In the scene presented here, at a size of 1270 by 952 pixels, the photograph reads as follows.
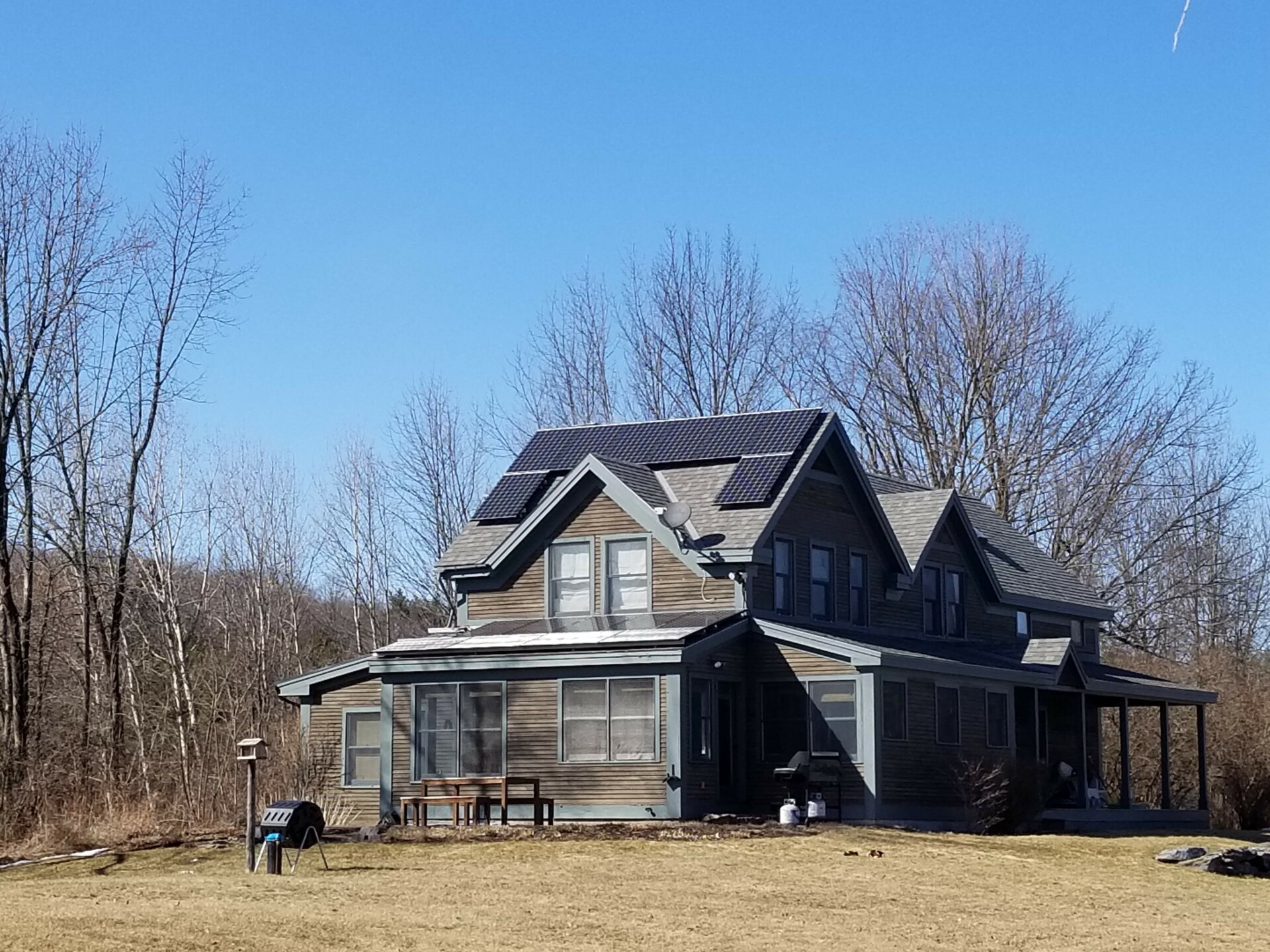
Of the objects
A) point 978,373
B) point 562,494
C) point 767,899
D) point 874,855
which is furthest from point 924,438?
point 767,899

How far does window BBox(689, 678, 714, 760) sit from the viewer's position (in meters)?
30.2

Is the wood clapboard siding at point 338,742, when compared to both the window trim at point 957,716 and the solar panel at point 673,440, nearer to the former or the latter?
the solar panel at point 673,440

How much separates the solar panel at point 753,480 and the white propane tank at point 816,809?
561cm

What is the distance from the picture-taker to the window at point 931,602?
38.1 m

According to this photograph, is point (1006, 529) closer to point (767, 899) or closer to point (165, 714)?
point (165, 714)

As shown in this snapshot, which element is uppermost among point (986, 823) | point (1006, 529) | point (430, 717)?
point (1006, 529)

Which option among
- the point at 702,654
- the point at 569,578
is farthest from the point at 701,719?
the point at 569,578

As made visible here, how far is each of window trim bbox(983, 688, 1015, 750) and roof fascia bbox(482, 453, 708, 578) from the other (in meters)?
6.77

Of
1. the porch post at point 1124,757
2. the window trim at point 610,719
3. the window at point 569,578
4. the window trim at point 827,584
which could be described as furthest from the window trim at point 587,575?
the porch post at point 1124,757

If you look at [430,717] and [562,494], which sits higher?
[562,494]

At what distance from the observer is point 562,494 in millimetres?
33375

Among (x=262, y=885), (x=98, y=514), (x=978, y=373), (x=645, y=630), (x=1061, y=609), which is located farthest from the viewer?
(x=978, y=373)

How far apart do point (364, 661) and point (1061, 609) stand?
17935mm

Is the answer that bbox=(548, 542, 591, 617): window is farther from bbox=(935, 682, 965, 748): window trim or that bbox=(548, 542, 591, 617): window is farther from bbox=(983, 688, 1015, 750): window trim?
bbox=(983, 688, 1015, 750): window trim
